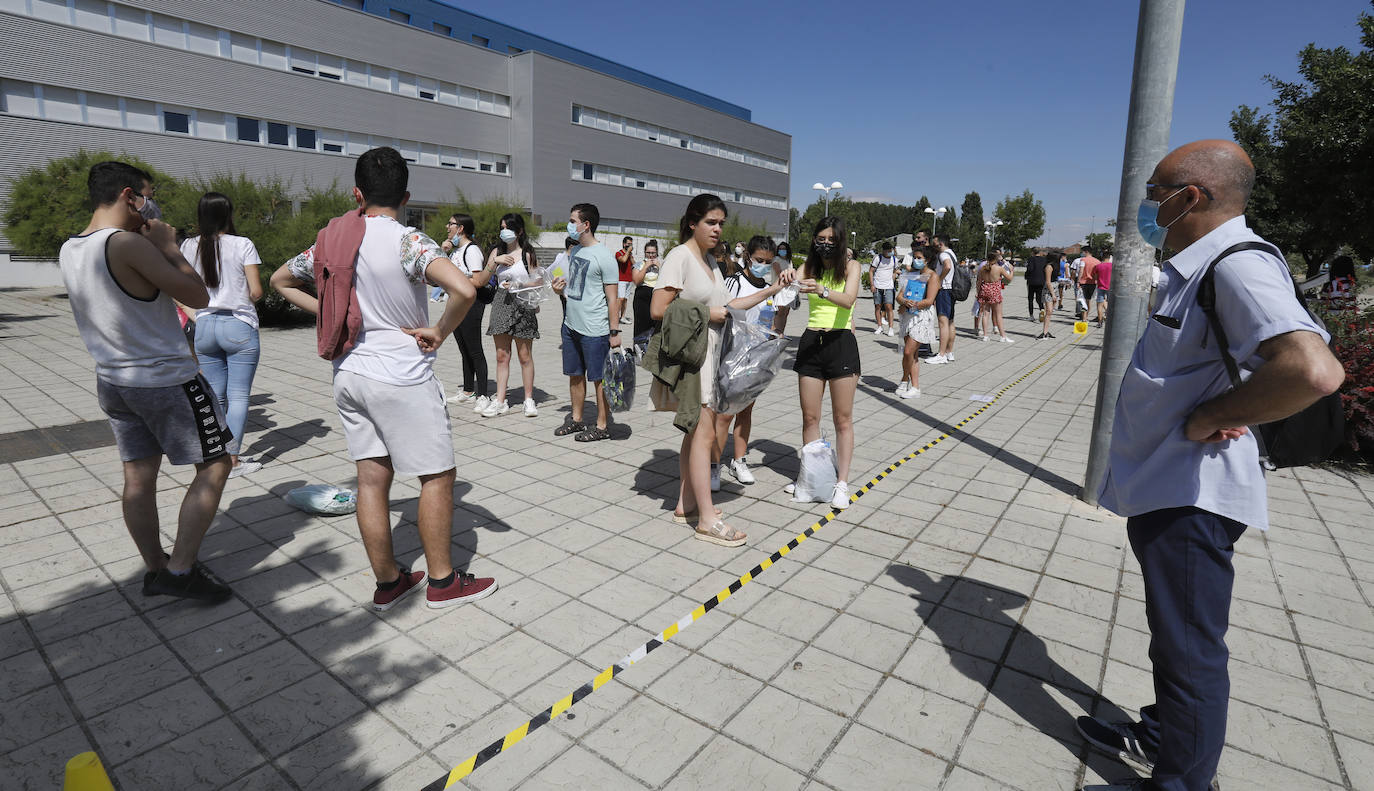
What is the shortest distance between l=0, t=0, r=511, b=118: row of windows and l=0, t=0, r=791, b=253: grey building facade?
0.06 metres

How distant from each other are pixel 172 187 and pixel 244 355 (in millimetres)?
16842

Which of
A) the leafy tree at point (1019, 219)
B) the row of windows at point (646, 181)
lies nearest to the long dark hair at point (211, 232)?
the row of windows at point (646, 181)

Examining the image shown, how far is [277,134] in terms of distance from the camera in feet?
108

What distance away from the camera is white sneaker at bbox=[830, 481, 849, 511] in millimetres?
4918

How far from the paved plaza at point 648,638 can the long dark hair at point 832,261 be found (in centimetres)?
165

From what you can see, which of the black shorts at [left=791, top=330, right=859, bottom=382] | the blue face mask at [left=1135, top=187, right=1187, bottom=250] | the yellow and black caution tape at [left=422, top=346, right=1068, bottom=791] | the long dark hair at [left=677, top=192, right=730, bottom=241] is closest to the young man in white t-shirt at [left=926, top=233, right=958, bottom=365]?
the black shorts at [left=791, top=330, right=859, bottom=382]

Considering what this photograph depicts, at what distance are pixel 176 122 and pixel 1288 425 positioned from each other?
1492 inches

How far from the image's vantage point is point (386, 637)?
10.5 ft

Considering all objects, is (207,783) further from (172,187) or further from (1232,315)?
(172,187)

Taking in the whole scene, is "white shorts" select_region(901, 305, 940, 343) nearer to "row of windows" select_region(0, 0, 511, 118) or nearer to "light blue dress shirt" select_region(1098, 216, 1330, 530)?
"light blue dress shirt" select_region(1098, 216, 1330, 530)

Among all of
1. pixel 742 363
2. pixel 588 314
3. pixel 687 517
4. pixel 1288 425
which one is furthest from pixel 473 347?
pixel 1288 425

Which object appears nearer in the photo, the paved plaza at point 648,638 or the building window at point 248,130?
the paved plaza at point 648,638

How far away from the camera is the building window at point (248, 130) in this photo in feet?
Result: 104

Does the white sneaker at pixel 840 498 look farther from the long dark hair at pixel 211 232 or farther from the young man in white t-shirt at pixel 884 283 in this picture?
the young man in white t-shirt at pixel 884 283
